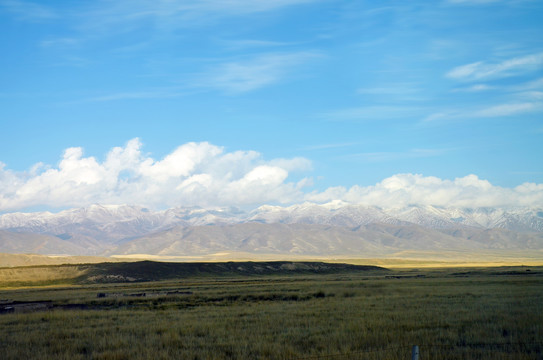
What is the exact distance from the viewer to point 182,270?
116250mm

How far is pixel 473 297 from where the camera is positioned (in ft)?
108

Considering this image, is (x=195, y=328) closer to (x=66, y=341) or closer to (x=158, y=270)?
(x=66, y=341)

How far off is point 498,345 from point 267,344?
24.1 feet

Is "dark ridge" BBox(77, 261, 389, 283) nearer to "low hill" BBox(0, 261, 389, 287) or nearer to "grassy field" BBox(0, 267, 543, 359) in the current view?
"low hill" BBox(0, 261, 389, 287)

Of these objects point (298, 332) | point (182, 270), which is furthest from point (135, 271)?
point (298, 332)

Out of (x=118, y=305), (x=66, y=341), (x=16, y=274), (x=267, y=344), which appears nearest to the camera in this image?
(x=267, y=344)

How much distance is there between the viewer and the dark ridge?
342ft

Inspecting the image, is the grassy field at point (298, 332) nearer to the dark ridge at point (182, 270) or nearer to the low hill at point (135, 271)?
the low hill at point (135, 271)

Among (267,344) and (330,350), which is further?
(267,344)

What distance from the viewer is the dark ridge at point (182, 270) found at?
104 m

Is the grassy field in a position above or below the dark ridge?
above

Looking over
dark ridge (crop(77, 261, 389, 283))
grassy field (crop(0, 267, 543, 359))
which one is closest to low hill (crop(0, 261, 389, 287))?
dark ridge (crop(77, 261, 389, 283))

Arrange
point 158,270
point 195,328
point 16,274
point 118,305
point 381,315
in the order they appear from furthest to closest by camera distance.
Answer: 1. point 158,270
2. point 16,274
3. point 118,305
4. point 381,315
5. point 195,328

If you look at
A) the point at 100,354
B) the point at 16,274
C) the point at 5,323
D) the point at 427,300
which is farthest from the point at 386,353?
the point at 16,274
